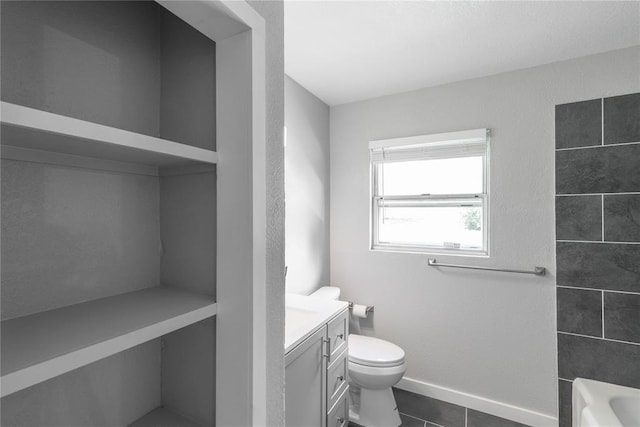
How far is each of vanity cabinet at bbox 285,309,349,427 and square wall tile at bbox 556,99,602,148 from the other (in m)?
1.77

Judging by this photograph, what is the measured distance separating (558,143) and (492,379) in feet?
5.45

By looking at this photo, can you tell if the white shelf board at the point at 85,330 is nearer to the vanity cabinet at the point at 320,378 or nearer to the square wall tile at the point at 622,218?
the vanity cabinet at the point at 320,378

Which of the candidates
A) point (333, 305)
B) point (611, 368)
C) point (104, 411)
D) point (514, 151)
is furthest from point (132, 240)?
point (611, 368)

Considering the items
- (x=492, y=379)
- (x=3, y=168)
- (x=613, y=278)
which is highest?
(x=3, y=168)

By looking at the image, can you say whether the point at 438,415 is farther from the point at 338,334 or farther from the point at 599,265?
the point at 599,265

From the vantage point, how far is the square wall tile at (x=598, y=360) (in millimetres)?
1736

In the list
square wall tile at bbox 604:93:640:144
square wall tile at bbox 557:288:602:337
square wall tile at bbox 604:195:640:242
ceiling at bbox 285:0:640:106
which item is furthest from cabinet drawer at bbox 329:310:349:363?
square wall tile at bbox 604:93:640:144

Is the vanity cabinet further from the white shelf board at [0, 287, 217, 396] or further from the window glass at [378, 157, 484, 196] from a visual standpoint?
the window glass at [378, 157, 484, 196]

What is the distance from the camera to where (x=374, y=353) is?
195cm

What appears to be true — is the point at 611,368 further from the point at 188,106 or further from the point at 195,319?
the point at 188,106

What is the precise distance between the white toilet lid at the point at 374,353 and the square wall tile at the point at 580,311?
3.47 feet

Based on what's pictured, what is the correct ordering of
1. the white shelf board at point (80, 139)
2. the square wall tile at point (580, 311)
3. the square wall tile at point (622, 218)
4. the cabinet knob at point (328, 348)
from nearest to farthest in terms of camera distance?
the white shelf board at point (80, 139), the cabinet knob at point (328, 348), the square wall tile at point (622, 218), the square wall tile at point (580, 311)

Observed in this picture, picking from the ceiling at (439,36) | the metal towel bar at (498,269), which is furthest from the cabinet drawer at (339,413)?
the ceiling at (439,36)

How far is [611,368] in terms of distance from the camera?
1782 mm
